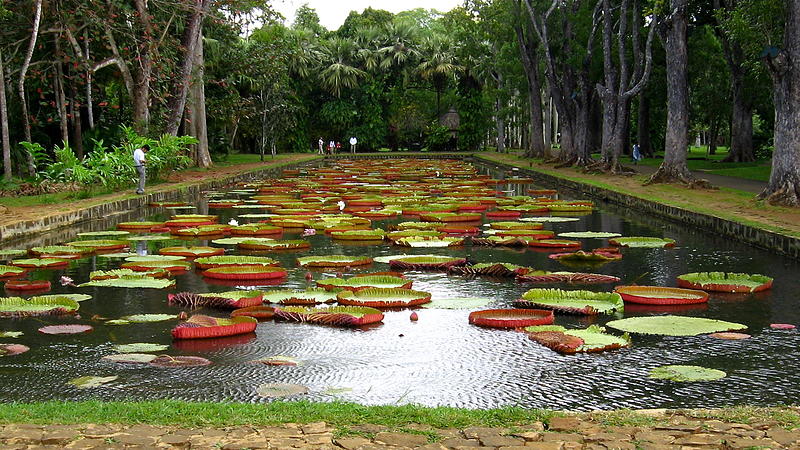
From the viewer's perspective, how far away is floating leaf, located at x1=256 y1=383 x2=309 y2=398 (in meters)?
5.27

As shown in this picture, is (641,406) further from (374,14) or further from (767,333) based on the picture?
(374,14)

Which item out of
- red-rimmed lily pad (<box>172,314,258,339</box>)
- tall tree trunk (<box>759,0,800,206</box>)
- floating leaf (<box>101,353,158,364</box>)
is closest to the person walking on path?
tall tree trunk (<box>759,0,800,206</box>)

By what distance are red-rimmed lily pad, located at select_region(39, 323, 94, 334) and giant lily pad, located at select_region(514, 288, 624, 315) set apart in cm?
334

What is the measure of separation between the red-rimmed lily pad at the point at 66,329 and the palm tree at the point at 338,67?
47.4 meters

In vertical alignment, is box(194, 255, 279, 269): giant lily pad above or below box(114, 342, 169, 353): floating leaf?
above

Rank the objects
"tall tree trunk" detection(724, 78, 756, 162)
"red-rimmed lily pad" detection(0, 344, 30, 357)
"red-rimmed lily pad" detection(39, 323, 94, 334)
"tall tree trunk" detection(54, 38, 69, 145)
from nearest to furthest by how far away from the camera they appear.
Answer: "red-rimmed lily pad" detection(0, 344, 30, 357) < "red-rimmed lily pad" detection(39, 323, 94, 334) < "tall tree trunk" detection(54, 38, 69, 145) < "tall tree trunk" detection(724, 78, 756, 162)

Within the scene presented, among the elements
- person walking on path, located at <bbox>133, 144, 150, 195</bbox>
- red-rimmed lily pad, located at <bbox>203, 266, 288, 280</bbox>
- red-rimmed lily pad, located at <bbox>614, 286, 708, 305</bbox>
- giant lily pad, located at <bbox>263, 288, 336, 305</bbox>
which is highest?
person walking on path, located at <bbox>133, 144, 150, 195</bbox>

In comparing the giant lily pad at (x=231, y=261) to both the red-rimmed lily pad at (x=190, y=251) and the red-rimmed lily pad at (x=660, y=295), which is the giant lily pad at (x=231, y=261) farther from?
the red-rimmed lily pad at (x=660, y=295)

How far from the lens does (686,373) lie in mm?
5672

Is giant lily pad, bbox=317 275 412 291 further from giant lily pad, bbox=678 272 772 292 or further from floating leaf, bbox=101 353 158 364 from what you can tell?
giant lily pad, bbox=678 272 772 292

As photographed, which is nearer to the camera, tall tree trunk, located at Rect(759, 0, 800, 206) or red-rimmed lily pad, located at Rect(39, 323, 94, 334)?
red-rimmed lily pad, located at Rect(39, 323, 94, 334)

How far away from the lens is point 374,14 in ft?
233

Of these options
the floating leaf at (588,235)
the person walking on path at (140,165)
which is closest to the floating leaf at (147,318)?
the floating leaf at (588,235)

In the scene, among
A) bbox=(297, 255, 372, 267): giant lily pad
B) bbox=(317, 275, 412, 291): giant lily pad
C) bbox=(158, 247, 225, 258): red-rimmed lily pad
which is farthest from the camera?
bbox=(158, 247, 225, 258): red-rimmed lily pad
